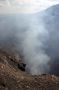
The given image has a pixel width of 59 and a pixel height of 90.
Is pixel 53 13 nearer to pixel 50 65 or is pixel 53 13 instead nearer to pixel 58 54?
pixel 58 54

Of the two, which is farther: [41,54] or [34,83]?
[41,54]

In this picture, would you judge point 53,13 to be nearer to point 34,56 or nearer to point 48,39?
point 48,39

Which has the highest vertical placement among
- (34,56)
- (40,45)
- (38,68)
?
(40,45)

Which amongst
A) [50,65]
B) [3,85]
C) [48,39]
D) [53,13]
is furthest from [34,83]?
[53,13]

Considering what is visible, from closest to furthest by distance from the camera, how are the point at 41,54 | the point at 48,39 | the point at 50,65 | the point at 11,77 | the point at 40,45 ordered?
the point at 11,77 < the point at 50,65 < the point at 41,54 < the point at 40,45 < the point at 48,39

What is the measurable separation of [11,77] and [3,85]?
1.62m

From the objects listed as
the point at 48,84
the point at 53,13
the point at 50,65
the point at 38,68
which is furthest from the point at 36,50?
the point at 53,13

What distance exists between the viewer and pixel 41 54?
2226 inches

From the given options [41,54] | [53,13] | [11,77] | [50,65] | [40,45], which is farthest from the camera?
[53,13]

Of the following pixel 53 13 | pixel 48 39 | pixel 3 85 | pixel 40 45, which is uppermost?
pixel 53 13

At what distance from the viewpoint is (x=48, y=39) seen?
6950 cm

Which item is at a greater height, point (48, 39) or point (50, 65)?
point (48, 39)

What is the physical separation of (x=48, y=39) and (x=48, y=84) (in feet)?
153

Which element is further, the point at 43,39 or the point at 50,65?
the point at 43,39
